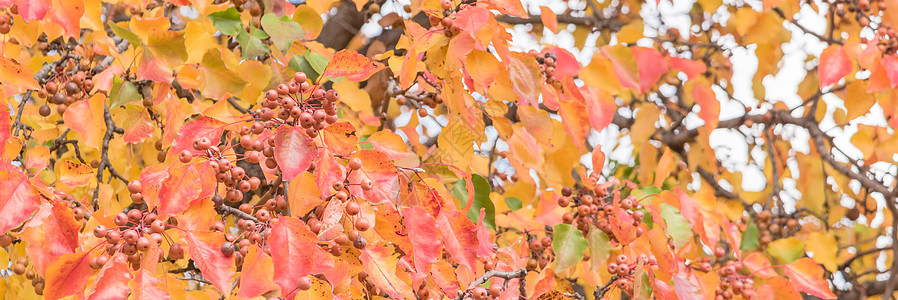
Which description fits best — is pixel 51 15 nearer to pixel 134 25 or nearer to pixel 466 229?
pixel 134 25

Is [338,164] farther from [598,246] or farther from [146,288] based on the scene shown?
[598,246]

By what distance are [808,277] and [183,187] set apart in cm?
111

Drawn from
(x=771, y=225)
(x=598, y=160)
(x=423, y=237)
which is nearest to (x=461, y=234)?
(x=423, y=237)

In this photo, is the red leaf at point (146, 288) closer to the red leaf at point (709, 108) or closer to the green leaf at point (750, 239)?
the red leaf at point (709, 108)

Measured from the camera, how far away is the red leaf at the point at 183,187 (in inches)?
31.6

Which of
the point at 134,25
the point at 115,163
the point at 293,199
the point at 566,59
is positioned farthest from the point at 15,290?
the point at 566,59

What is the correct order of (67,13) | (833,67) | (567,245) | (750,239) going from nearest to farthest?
(67,13), (567,245), (833,67), (750,239)

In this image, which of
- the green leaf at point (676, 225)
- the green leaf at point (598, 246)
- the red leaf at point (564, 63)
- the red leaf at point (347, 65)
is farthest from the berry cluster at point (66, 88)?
the green leaf at point (676, 225)

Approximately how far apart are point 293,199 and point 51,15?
431 mm

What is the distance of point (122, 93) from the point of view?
1.15m

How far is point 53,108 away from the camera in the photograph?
5.03 ft

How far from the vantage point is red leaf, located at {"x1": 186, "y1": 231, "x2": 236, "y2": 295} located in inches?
31.8

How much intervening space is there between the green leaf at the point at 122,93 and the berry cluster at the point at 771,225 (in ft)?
5.61

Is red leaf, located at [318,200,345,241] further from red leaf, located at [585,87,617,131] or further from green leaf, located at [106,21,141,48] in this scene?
red leaf, located at [585,87,617,131]
